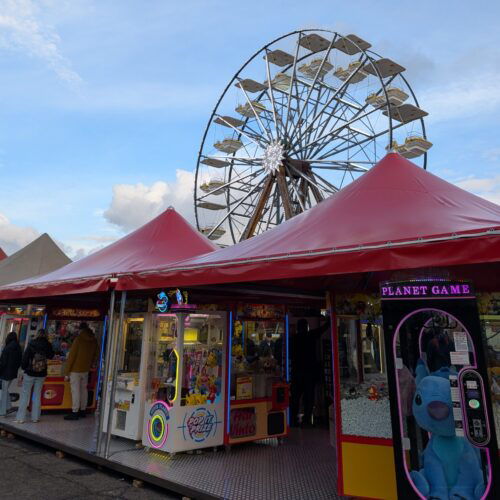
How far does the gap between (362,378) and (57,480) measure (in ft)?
11.4

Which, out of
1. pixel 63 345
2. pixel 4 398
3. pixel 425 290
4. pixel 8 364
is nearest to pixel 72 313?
pixel 63 345

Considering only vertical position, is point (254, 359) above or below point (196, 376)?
above

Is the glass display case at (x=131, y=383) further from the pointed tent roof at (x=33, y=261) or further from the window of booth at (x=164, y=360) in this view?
the pointed tent roof at (x=33, y=261)

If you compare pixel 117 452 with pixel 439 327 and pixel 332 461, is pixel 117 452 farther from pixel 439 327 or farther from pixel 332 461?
pixel 439 327

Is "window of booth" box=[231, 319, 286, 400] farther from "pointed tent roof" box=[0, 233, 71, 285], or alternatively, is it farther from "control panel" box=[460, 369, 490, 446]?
"pointed tent roof" box=[0, 233, 71, 285]

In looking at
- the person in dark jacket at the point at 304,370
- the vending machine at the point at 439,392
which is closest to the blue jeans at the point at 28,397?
the person in dark jacket at the point at 304,370

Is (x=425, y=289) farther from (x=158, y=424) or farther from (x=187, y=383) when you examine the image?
(x=158, y=424)

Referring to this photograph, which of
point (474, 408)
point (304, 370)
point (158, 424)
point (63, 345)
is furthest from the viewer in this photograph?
point (63, 345)

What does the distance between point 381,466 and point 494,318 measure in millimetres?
1683

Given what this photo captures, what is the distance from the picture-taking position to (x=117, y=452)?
18.9 feet

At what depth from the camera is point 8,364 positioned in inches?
305

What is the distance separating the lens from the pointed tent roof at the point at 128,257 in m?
6.46

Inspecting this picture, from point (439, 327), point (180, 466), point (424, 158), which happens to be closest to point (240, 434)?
point (180, 466)

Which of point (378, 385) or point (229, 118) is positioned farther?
point (229, 118)
